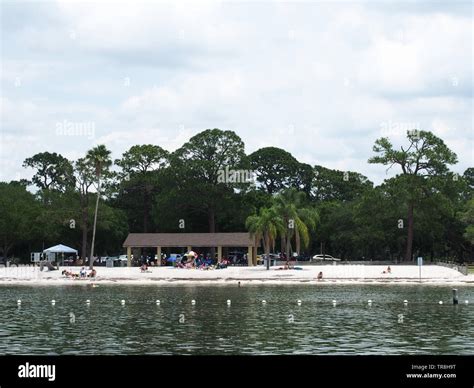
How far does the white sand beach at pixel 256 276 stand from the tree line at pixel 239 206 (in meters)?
8.78

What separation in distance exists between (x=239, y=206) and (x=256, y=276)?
138 ft

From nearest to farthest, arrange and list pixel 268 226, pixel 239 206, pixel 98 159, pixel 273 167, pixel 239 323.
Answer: pixel 239 323 < pixel 268 226 < pixel 98 159 < pixel 239 206 < pixel 273 167

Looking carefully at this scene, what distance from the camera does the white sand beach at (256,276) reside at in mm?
76938

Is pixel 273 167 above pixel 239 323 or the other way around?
above

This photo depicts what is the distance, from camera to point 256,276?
268 ft

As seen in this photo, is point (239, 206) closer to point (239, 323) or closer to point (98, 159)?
point (98, 159)

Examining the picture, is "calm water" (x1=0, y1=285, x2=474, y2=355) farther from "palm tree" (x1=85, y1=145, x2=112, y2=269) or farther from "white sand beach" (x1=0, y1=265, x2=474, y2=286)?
"palm tree" (x1=85, y1=145, x2=112, y2=269)

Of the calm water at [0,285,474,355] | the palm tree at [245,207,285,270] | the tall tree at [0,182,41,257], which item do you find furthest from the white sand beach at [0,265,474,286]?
the tall tree at [0,182,41,257]

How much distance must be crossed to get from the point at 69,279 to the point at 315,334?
5166 centimetres

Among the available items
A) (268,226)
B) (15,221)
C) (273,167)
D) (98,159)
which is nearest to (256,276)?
(268,226)

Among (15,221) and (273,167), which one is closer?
(15,221)

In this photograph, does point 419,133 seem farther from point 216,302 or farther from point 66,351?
point 66,351
